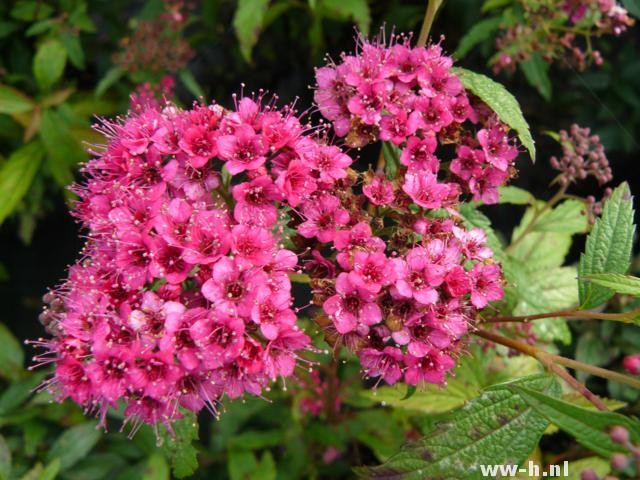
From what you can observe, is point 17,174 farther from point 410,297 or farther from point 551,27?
point 551,27

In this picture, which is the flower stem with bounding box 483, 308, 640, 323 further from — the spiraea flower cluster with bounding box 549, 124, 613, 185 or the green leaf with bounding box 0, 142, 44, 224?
the green leaf with bounding box 0, 142, 44, 224

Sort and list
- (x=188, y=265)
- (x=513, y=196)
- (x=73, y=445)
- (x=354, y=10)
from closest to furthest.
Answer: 1. (x=188, y=265)
2. (x=513, y=196)
3. (x=73, y=445)
4. (x=354, y=10)

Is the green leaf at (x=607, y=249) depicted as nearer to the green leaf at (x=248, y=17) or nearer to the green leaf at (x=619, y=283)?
the green leaf at (x=619, y=283)

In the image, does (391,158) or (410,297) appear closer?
(410,297)

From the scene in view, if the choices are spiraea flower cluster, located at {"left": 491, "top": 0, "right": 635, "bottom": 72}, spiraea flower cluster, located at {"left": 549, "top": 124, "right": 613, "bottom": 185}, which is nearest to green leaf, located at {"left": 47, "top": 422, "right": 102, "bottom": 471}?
spiraea flower cluster, located at {"left": 549, "top": 124, "right": 613, "bottom": 185}

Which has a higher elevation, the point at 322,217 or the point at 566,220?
the point at 322,217

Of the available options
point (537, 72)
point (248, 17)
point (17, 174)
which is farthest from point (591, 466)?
point (17, 174)

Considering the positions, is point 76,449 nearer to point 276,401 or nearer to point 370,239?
point 276,401
